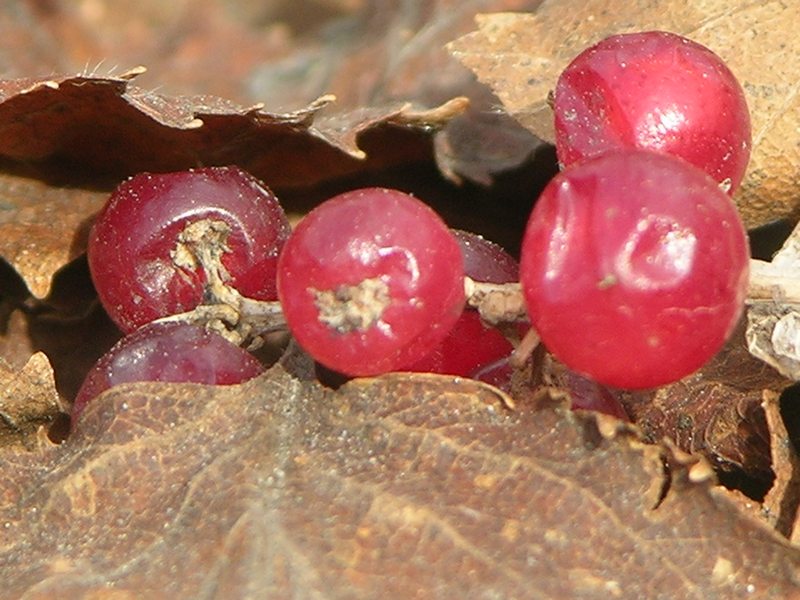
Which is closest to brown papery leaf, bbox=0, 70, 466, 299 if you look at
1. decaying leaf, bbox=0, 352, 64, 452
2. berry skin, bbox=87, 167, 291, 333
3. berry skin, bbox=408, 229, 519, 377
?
berry skin, bbox=87, 167, 291, 333

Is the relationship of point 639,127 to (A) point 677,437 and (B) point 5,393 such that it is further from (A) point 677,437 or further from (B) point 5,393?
(B) point 5,393

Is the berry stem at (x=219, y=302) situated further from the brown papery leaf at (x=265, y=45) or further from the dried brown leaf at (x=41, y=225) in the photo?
the brown papery leaf at (x=265, y=45)

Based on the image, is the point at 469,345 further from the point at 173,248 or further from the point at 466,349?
the point at 173,248

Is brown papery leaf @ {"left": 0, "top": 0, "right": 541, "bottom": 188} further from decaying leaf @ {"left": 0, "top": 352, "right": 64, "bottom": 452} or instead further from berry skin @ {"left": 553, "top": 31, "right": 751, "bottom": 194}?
decaying leaf @ {"left": 0, "top": 352, "right": 64, "bottom": 452}

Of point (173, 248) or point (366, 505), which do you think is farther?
point (173, 248)

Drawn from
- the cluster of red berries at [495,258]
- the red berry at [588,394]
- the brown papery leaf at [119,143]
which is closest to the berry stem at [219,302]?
the cluster of red berries at [495,258]

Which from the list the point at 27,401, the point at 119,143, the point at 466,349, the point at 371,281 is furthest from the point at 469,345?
the point at 119,143
